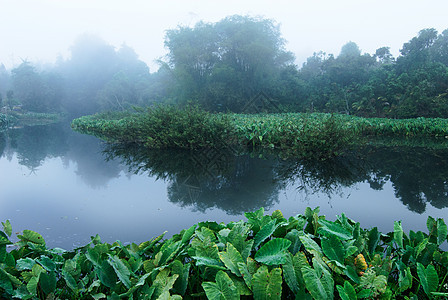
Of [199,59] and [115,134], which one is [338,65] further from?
[115,134]

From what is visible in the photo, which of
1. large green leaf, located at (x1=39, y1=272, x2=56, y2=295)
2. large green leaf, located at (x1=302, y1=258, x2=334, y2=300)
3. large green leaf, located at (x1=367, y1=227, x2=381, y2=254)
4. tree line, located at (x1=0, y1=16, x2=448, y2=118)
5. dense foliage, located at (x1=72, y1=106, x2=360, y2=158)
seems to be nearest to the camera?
large green leaf, located at (x1=302, y1=258, x2=334, y2=300)

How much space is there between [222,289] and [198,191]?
3.14 m

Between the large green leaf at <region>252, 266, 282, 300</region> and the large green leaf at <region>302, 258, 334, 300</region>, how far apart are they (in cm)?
11

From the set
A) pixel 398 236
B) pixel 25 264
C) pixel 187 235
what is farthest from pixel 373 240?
pixel 25 264

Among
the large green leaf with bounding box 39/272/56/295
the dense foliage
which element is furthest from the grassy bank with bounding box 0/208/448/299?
the dense foliage

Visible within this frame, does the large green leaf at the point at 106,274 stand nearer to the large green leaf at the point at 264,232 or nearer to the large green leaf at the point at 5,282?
the large green leaf at the point at 5,282

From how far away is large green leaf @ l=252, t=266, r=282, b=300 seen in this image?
0.98 metres

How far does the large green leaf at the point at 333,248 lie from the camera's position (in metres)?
1.16

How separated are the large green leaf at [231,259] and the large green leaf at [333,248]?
1.28ft

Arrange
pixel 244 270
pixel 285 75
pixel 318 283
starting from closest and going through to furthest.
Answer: pixel 318 283 → pixel 244 270 → pixel 285 75

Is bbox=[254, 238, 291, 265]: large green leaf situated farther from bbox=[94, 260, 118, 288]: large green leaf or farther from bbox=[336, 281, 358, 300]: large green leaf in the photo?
bbox=[94, 260, 118, 288]: large green leaf

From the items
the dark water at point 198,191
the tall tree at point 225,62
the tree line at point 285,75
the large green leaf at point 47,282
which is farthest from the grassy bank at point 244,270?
the tall tree at point 225,62

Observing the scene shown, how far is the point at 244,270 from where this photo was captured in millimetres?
1084

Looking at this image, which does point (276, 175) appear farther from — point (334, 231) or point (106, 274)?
point (106, 274)
